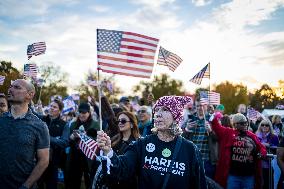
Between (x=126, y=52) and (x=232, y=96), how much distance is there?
7321cm

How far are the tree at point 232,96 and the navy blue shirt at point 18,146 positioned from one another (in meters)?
70.4

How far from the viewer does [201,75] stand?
42.0ft

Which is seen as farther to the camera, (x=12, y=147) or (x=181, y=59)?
(x=181, y=59)

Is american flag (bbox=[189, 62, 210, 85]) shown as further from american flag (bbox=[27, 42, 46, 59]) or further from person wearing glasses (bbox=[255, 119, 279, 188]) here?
american flag (bbox=[27, 42, 46, 59])

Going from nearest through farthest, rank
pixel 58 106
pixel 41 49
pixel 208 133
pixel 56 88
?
1. pixel 58 106
2. pixel 208 133
3. pixel 41 49
4. pixel 56 88

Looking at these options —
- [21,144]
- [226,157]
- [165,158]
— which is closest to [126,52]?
[165,158]

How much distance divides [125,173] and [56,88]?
189 ft

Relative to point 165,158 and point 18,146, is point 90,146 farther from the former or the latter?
point 165,158

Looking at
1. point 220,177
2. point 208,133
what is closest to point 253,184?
point 220,177

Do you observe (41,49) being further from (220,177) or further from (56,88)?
(56,88)

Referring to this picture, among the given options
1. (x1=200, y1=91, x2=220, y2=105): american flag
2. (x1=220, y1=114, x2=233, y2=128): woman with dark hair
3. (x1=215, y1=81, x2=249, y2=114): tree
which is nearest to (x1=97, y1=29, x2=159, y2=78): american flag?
(x1=220, y1=114, x2=233, y2=128): woman with dark hair

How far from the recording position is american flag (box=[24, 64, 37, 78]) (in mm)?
12273

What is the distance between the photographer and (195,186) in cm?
380

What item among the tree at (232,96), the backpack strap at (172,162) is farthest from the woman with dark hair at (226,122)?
the tree at (232,96)
